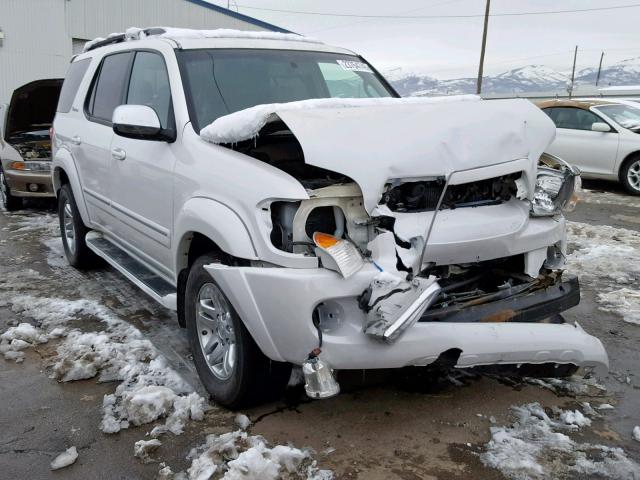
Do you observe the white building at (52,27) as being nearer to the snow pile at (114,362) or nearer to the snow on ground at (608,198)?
the snow on ground at (608,198)

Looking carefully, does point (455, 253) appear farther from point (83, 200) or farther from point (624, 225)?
point (624, 225)

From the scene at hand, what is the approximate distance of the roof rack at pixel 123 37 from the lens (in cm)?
449

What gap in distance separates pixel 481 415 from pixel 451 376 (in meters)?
0.44

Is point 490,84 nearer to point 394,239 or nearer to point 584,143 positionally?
point 584,143

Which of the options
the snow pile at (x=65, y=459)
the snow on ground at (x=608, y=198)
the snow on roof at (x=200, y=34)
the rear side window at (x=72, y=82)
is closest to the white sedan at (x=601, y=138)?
the snow on ground at (x=608, y=198)

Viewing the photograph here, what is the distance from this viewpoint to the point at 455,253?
2957 millimetres

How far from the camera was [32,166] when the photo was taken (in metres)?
8.59

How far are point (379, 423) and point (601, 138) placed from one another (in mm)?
9119

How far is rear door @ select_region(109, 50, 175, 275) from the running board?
15 cm

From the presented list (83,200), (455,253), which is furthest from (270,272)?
(83,200)

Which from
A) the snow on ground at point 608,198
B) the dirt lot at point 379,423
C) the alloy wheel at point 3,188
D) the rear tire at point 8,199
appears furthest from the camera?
the snow on ground at point 608,198

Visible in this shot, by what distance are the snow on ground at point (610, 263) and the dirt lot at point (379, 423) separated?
45 centimetres

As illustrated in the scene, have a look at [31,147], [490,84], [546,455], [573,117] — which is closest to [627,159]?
[573,117]

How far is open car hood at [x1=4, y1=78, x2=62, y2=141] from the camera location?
9156 mm
